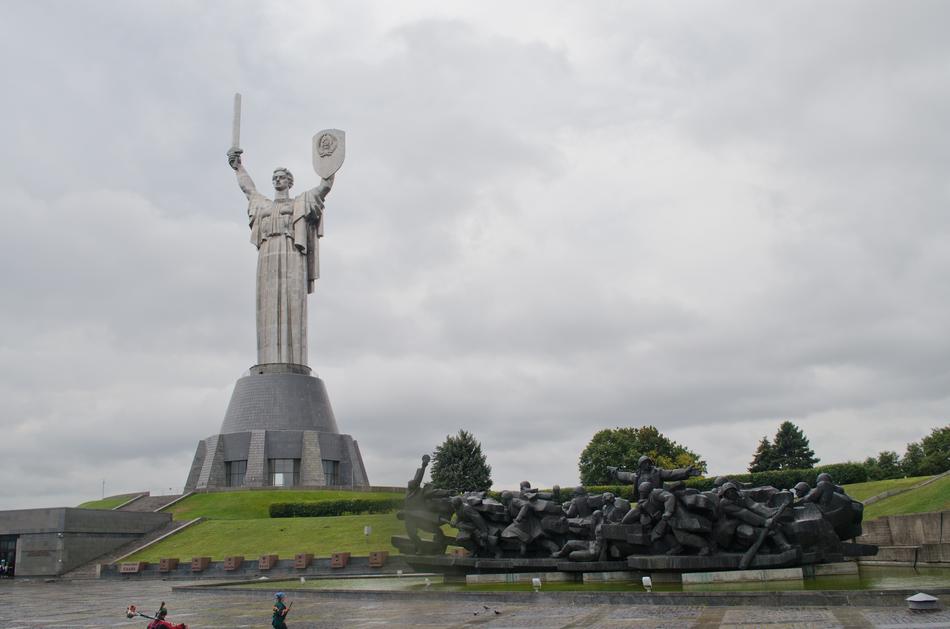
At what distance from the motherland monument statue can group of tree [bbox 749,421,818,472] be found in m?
32.6

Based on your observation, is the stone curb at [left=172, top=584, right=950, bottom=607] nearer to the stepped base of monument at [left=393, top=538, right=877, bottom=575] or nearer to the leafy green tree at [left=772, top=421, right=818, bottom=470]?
the stepped base of monument at [left=393, top=538, right=877, bottom=575]

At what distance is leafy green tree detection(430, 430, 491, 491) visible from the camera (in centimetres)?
4991

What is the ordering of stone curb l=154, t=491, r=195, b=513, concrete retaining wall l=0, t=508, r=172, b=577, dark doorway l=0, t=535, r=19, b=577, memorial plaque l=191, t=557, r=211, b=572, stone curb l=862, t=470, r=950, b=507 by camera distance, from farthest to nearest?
stone curb l=154, t=491, r=195, b=513 < dark doorway l=0, t=535, r=19, b=577 < concrete retaining wall l=0, t=508, r=172, b=577 < stone curb l=862, t=470, r=950, b=507 < memorial plaque l=191, t=557, r=211, b=572

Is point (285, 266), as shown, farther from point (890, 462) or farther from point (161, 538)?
point (890, 462)

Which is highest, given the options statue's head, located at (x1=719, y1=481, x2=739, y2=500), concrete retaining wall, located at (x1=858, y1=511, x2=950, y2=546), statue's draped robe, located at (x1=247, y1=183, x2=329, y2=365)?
statue's draped robe, located at (x1=247, y1=183, x2=329, y2=365)

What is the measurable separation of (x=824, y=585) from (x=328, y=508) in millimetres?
27668

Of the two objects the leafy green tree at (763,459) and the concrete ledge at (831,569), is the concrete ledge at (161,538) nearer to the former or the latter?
the concrete ledge at (831,569)

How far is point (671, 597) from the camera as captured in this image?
1266 centimetres

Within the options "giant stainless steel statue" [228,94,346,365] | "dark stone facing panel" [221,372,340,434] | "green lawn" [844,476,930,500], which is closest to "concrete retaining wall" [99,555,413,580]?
"green lawn" [844,476,930,500]

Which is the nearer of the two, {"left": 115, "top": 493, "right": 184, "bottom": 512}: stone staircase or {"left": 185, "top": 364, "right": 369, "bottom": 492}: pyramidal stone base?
{"left": 115, "top": 493, "right": 184, "bottom": 512}: stone staircase

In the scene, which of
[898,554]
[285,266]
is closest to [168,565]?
[898,554]

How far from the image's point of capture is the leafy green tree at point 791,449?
63.2 metres

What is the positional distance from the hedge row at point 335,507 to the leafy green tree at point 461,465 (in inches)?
471

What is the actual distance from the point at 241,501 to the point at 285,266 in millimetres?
16952
